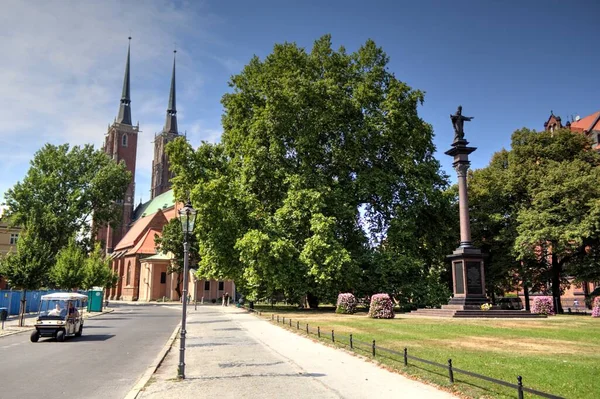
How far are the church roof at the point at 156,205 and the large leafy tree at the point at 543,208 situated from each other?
214ft

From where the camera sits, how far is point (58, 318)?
758 inches

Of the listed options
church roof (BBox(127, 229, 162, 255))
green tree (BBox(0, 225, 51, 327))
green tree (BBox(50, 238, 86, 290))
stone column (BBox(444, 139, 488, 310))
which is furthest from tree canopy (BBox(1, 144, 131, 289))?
stone column (BBox(444, 139, 488, 310))

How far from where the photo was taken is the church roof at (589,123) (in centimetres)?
6257

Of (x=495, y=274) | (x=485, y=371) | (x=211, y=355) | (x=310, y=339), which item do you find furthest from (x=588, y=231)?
(x=211, y=355)

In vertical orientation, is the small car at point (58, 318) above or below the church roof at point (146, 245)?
below

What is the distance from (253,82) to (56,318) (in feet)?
84.4

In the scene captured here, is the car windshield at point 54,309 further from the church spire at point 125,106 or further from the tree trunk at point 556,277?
the church spire at point 125,106

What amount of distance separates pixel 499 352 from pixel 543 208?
997 inches

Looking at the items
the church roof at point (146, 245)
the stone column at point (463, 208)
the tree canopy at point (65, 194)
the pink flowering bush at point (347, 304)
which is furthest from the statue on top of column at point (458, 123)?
the church roof at point (146, 245)

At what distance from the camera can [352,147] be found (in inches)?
1473

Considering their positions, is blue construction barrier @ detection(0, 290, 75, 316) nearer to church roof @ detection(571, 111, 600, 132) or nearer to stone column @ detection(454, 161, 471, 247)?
stone column @ detection(454, 161, 471, 247)

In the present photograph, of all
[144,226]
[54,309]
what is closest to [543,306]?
[54,309]

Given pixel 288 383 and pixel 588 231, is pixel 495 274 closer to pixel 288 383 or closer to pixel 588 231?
pixel 588 231

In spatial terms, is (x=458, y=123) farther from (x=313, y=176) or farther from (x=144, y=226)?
(x=144, y=226)
